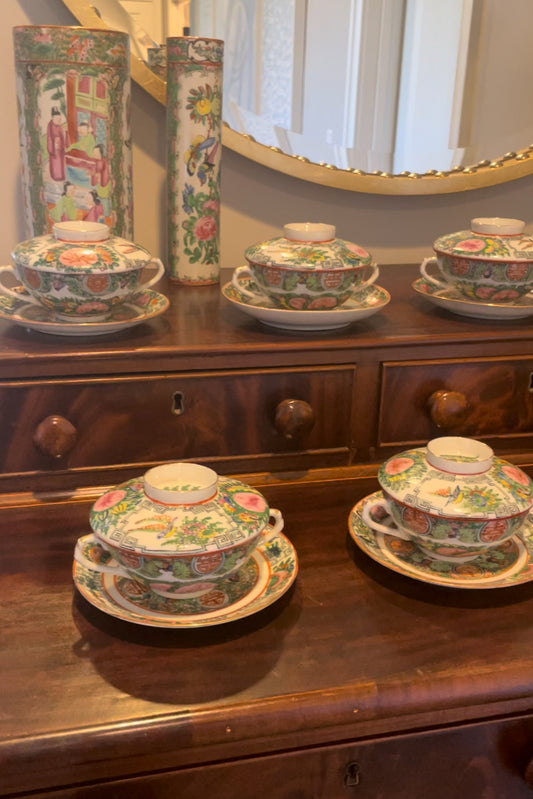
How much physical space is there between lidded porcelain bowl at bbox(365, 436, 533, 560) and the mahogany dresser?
0.05m

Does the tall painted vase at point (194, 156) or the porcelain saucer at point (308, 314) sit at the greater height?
the tall painted vase at point (194, 156)

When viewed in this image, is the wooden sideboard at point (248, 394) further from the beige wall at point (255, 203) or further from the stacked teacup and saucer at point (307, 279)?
the beige wall at point (255, 203)

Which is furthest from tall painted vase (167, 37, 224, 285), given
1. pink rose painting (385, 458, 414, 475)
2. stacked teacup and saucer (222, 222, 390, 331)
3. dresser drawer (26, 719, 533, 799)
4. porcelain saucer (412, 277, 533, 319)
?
dresser drawer (26, 719, 533, 799)

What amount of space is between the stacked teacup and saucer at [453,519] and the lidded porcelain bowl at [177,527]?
0.40ft

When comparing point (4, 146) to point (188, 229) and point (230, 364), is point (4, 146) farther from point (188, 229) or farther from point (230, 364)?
point (230, 364)

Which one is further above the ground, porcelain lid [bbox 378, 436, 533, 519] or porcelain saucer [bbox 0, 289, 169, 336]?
porcelain saucer [bbox 0, 289, 169, 336]

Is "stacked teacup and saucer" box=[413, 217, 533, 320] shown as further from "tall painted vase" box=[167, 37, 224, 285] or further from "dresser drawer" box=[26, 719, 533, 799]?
"dresser drawer" box=[26, 719, 533, 799]

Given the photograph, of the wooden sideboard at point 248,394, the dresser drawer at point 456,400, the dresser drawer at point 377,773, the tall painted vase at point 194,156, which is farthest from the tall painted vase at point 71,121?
the dresser drawer at point 377,773

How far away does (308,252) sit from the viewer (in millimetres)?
833

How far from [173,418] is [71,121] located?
0.38 metres

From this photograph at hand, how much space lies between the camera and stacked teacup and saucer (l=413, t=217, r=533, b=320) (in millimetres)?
880

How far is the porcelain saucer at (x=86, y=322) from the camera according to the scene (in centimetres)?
80

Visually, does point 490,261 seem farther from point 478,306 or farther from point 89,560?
point 89,560

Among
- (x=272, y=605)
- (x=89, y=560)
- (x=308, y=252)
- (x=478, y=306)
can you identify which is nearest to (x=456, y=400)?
(x=478, y=306)
